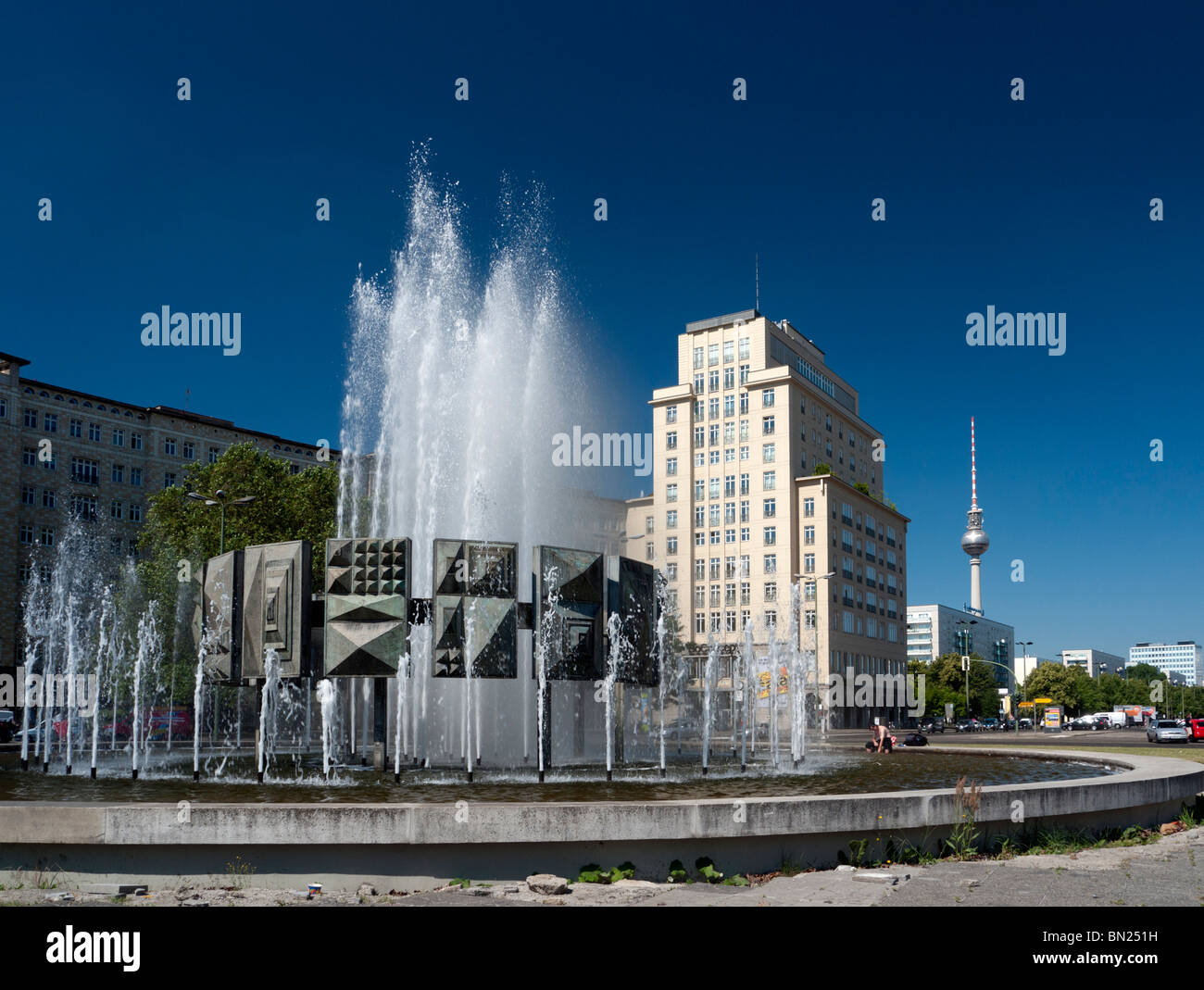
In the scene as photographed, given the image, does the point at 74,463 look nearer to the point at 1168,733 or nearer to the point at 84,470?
the point at 84,470

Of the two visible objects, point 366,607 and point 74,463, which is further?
point 74,463

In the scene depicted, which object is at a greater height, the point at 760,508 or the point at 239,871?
the point at 760,508

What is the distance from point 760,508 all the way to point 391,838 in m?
78.7

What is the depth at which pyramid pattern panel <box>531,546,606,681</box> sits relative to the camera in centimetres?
1906

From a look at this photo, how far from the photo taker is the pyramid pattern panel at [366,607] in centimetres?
1825

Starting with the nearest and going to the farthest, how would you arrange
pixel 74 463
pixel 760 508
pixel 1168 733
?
1. pixel 1168 733
2. pixel 74 463
3. pixel 760 508

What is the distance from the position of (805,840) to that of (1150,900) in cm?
312

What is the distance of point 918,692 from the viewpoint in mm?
98500

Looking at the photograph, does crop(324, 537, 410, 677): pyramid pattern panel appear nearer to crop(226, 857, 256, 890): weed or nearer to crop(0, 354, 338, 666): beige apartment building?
crop(226, 857, 256, 890): weed

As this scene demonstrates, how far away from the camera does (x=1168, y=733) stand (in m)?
47.3

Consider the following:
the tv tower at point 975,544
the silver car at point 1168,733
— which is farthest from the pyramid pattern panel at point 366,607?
the tv tower at point 975,544

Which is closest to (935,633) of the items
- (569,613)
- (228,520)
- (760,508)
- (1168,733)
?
(760,508)

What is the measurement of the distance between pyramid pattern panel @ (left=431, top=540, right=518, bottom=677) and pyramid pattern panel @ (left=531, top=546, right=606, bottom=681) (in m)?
0.51

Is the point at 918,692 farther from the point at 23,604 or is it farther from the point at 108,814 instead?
the point at 108,814
